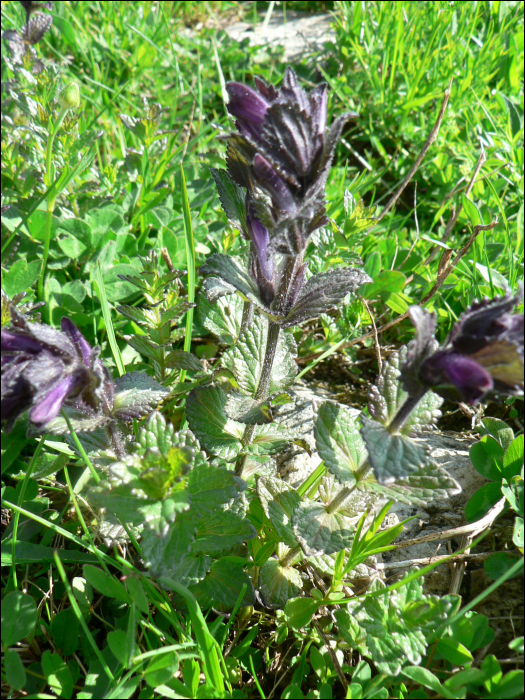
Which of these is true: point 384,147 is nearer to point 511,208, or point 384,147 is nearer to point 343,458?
point 511,208

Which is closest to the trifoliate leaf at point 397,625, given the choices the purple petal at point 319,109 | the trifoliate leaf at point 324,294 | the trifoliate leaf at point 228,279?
the trifoliate leaf at point 324,294

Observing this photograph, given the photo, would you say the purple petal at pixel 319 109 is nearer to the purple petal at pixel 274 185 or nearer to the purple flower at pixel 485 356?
the purple petal at pixel 274 185

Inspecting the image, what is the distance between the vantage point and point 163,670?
1.85 meters

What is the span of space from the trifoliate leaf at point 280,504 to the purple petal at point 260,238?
869 mm

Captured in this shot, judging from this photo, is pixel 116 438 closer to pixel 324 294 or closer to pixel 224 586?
pixel 224 586

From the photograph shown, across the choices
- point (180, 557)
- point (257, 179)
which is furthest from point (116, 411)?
point (257, 179)

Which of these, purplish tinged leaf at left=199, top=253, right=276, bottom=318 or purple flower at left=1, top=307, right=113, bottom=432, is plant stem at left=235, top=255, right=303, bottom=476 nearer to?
purplish tinged leaf at left=199, top=253, right=276, bottom=318

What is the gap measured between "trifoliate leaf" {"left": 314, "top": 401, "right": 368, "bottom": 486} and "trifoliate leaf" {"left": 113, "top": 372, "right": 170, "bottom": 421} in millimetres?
657

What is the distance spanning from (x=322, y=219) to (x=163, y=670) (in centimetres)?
159

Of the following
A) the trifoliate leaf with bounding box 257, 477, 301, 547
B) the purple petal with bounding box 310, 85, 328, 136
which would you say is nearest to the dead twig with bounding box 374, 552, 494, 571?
the trifoliate leaf with bounding box 257, 477, 301, 547

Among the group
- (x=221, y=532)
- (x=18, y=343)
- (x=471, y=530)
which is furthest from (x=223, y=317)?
(x=471, y=530)

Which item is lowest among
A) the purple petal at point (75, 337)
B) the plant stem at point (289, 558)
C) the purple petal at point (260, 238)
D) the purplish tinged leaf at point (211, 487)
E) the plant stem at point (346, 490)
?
the plant stem at point (289, 558)

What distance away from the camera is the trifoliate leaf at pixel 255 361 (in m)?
2.32

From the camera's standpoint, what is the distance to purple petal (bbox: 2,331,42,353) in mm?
1693
